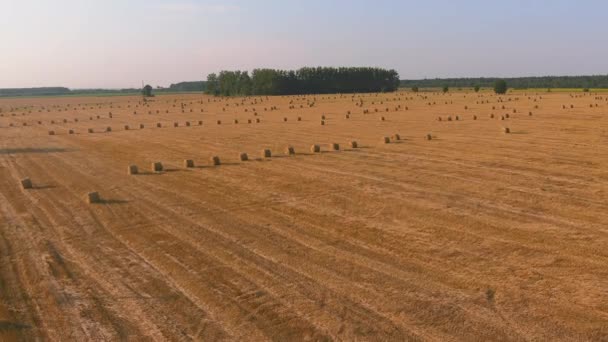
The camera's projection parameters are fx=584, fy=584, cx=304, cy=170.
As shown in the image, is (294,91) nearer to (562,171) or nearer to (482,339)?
(562,171)

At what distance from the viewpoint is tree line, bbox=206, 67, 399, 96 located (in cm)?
13088

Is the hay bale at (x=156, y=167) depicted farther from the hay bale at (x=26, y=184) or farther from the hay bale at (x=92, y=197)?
the hay bale at (x=92, y=197)

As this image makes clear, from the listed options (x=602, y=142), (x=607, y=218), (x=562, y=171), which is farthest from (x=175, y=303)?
(x=602, y=142)

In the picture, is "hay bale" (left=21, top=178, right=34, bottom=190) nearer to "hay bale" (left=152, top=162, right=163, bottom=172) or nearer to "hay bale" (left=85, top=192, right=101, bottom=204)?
"hay bale" (left=85, top=192, right=101, bottom=204)

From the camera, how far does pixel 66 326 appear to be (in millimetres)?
8305

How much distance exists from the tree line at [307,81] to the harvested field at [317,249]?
358ft

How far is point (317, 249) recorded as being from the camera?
1152 centimetres

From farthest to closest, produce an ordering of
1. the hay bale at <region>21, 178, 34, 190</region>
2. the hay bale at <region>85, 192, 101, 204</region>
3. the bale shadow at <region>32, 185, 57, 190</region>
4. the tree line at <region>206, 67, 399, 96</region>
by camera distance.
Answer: the tree line at <region>206, 67, 399, 96</region> < the bale shadow at <region>32, 185, 57, 190</region> < the hay bale at <region>21, 178, 34, 190</region> < the hay bale at <region>85, 192, 101, 204</region>

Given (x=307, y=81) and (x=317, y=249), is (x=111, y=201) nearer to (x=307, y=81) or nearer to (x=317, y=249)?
(x=317, y=249)

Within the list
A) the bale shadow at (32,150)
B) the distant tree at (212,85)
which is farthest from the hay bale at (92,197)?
the distant tree at (212,85)

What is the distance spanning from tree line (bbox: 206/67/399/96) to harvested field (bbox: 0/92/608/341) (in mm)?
109037

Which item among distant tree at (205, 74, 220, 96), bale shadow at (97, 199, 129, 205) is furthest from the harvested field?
distant tree at (205, 74, 220, 96)

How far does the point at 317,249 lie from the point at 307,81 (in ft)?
411

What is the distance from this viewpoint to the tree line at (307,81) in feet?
429
